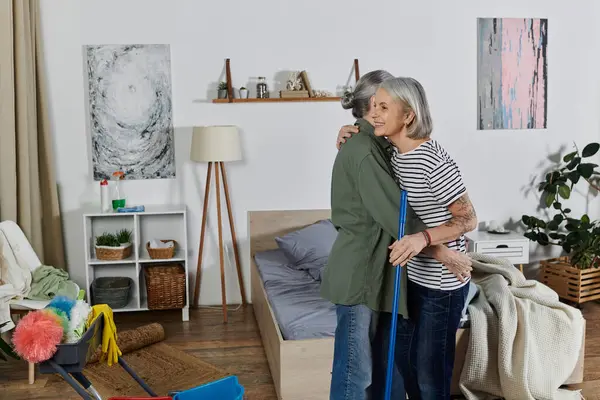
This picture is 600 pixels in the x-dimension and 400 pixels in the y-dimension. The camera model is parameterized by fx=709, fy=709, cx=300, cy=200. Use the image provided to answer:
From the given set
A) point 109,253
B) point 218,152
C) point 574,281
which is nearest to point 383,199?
point 218,152

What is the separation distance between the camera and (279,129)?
4.81 metres

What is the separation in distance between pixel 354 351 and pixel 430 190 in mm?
552

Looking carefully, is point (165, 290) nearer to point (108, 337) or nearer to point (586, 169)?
point (108, 337)

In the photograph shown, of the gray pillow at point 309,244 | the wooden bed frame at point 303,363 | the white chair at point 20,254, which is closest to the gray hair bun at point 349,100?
the wooden bed frame at point 303,363

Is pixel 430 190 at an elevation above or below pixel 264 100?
below

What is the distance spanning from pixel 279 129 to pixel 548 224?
6.57ft

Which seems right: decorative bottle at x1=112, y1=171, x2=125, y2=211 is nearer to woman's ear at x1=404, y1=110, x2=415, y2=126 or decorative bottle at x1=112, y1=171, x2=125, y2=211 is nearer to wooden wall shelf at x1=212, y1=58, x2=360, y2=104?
wooden wall shelf at x1=212, y1=58, x2=360, y2=104

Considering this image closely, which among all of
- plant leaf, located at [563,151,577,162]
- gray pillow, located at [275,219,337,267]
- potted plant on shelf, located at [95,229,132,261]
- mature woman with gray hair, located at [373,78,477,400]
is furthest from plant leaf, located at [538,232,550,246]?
mature woman with gray hair, located at [373,78,477,400]

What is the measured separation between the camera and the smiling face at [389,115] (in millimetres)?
2094

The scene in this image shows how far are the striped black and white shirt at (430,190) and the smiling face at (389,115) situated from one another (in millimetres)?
86

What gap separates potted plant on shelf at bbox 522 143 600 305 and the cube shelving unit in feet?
7.83

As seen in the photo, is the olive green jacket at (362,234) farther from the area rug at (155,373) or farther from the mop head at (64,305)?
the area rug at (155,373)

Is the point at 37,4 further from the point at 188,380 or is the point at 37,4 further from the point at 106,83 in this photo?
the point at 188,380

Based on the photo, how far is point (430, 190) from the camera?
2.08m
